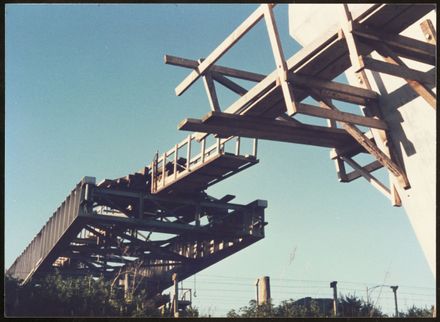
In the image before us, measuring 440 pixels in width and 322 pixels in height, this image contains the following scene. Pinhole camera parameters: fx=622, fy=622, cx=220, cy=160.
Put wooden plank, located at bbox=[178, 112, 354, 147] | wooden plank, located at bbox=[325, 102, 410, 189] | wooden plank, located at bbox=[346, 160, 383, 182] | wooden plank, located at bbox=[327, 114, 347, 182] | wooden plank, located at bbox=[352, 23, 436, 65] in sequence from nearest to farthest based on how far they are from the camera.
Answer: wooden plank, located at bbox=[352, 23, 436, 65] < wooden plank, located at bbox=[325, 102, 410, 189] < wooden plank, located at bbox=[178, 112, 354, 147] < wooden plank, located at bbox=[346, 160, 383, 182] < wooden plank, located at bbox=[327, 114, 347, 182]

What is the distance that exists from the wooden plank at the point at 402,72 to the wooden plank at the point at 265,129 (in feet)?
7.87

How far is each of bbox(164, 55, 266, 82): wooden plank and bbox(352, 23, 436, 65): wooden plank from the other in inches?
140

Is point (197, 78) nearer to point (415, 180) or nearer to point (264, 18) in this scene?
point (264, 18)

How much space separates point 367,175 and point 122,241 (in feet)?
59.4

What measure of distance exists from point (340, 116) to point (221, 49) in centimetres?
257

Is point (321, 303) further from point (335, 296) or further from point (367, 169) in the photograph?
point (367, 169)

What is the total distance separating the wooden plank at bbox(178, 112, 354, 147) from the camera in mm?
11656

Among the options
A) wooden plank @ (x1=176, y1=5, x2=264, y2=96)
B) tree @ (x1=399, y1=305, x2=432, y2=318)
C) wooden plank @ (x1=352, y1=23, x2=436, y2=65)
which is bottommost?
tree @ (x1=399, y1=305, x2=432, y2=318)

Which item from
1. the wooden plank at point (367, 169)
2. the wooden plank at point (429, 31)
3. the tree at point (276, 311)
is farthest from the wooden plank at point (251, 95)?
the tree at point (276, 311)

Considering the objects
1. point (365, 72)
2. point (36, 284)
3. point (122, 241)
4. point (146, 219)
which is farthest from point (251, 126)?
point (122, 241)

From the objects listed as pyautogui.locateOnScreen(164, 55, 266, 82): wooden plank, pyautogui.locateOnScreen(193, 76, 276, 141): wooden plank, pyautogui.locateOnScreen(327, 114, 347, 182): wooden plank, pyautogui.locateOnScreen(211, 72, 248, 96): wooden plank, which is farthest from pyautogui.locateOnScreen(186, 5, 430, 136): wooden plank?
pyautogui.locateOnScreen(327, 114, 347, 182): wooden plank

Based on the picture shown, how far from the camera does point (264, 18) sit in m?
10.9

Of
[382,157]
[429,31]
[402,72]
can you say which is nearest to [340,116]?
[382,157]

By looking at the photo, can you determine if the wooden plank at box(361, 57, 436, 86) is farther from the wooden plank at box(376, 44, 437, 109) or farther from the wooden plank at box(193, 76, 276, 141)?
the wooden plank at box(193, 76, 276, 141)
